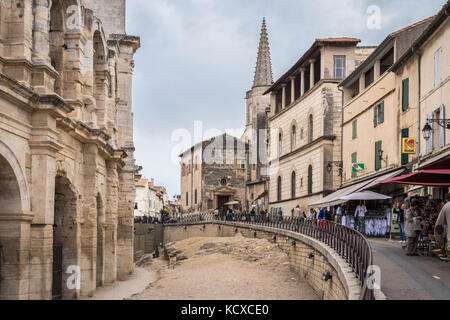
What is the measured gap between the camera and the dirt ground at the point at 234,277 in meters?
22.0

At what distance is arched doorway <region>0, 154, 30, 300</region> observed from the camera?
48.2ft

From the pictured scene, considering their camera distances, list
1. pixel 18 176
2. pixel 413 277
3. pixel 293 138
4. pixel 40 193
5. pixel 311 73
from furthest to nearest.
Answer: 1. pixel 293 138
2. pixel 311 73
3. pixel 40 193
4. pixel 18 176
5. pixel 413 277

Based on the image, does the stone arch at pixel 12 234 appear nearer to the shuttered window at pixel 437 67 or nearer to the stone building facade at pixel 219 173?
the shuttered window at pixel 437 67

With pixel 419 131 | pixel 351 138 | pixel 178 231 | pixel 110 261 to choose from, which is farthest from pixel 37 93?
pixel 178 231

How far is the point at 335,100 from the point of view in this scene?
4119cm

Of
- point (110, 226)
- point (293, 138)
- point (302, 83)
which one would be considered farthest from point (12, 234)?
point (293, 138)

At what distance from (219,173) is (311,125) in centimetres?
3143

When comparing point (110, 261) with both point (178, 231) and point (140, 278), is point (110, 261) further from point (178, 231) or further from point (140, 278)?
point (178, 231)

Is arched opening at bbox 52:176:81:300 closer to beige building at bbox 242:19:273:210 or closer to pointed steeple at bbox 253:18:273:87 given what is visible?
beige building at bbox 242:19:273:210

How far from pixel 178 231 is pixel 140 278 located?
30506 mm

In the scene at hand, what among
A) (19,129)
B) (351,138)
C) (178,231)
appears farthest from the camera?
(178,231)

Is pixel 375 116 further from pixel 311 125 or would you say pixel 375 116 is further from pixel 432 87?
pixel 311 125

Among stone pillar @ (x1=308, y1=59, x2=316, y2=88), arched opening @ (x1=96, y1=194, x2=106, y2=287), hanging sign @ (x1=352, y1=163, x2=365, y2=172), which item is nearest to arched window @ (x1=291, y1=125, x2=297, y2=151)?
stone pillar @ (x1=308, y1=59, x2=316, y2=88)

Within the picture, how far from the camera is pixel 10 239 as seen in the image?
14883 mm
